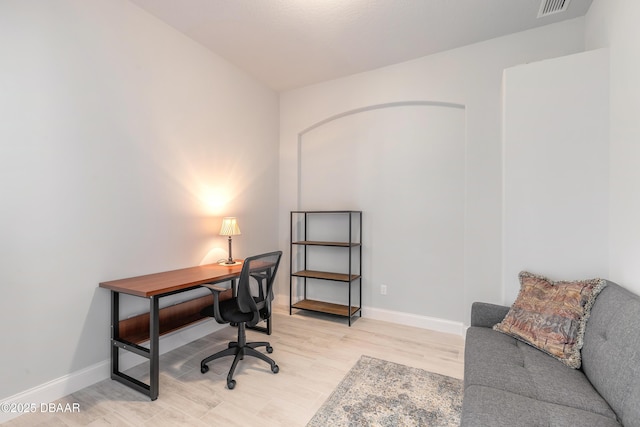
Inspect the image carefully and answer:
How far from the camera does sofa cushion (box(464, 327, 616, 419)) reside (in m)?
1.31

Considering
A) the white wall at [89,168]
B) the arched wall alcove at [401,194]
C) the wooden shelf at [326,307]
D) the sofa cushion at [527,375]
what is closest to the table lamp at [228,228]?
the white wall at [89,168]

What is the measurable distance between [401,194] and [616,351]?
234 cm

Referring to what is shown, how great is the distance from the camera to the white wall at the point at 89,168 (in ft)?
6.06

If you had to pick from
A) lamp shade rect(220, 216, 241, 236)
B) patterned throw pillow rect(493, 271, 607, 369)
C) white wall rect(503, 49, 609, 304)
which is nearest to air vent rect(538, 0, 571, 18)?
white wall rect(503, 49, 609, 304)

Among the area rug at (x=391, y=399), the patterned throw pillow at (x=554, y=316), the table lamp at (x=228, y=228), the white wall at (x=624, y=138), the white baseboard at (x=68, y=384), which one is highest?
the white wall at (x=624, y=138)

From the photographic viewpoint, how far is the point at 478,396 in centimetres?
133

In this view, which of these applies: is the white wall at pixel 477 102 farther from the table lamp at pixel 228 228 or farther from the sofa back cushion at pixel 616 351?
the table lamp at pixel 228 228

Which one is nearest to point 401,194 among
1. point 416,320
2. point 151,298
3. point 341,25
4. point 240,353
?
point 416,320

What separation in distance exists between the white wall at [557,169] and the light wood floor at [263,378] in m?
1.11

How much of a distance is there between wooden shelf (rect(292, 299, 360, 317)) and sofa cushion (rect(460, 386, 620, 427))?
6.99 feet

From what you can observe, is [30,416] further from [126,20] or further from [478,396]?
[126,20]

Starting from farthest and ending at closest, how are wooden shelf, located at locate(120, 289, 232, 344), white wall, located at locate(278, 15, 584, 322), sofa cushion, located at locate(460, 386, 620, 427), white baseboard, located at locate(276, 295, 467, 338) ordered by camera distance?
white baseboard, located at locate(276, 295, 467, 338) < white wall, located at locate(278, 15, 584, 322) < wooden shelf, located at locate(120, 289, 232, 344) < sofa cushion, located at locate(460, 386, 620, 427)

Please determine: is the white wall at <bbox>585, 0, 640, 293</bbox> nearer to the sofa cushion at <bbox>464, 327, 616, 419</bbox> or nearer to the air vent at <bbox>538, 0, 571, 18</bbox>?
the air vent at <bbox>538, 0, 571, 18</bbox>

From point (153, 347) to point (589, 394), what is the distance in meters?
2.47
